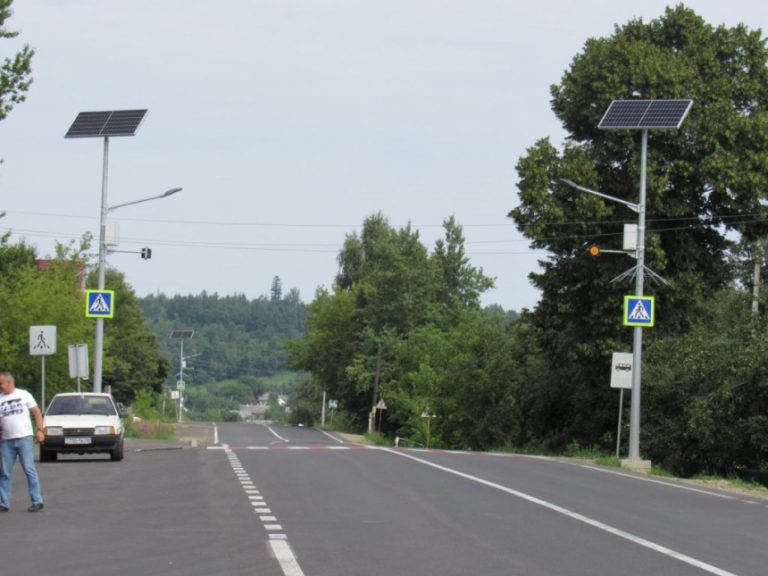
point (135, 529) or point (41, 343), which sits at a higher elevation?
point (41, 343)

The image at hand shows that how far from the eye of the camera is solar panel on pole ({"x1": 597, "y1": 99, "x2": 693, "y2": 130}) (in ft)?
120

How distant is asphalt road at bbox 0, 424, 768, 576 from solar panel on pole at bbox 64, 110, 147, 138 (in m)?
18.7

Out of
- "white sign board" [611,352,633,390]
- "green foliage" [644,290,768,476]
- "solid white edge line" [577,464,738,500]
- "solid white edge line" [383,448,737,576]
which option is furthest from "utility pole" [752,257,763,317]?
"solid white edge line" [383,448,737,576]

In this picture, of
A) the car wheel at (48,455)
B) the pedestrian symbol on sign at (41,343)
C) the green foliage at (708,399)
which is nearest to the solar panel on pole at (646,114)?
the green foliage at (708,399)

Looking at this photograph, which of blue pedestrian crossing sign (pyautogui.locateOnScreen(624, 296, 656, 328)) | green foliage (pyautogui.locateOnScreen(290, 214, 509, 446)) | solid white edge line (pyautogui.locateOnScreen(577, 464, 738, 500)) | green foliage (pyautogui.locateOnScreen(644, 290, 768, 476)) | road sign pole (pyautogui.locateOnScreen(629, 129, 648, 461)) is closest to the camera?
solid white edge line (pyautogui.locateOnScreen(577, 464, 738, 500))

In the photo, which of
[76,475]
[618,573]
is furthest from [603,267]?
[618,573]

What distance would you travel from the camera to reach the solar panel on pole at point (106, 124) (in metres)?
41.5

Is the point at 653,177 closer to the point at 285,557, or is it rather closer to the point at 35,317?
the point at 35,317

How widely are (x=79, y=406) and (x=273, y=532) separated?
56.2 ft

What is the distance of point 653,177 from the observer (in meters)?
44.5

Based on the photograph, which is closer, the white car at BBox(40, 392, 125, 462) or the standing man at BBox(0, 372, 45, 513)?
the standing man at BBox(0, 372, 45, 513)

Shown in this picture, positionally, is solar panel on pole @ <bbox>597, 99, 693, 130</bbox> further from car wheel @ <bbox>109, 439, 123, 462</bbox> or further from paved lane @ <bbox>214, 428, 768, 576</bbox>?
car wheel @ <bbox>109, 439, 123, 462</bbox>

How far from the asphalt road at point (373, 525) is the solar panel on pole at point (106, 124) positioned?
18.7m

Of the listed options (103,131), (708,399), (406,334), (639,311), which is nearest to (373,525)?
(639,311)
